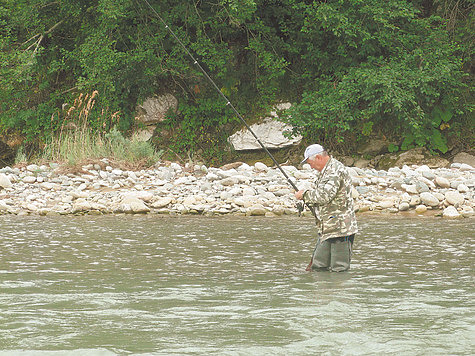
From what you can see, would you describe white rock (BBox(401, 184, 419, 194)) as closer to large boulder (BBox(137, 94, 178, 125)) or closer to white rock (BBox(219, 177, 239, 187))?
white rock (BBox(219, 177, 239, 187))

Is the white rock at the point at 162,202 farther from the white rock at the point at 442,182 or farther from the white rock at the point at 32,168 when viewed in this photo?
the white rock at the point at 442,182

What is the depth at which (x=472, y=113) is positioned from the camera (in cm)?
1877

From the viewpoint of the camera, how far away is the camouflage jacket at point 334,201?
23.2ft

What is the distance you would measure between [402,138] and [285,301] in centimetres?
1328

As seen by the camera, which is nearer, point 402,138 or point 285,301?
point 285,301

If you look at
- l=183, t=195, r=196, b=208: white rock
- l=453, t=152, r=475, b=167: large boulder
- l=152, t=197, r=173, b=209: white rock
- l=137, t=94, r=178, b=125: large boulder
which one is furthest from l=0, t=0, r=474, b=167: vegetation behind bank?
l=183, t=195, r=196, b=208: white rock

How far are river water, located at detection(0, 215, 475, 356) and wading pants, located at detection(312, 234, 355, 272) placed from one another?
0.13m

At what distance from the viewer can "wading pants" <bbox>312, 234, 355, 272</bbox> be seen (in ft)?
23.8

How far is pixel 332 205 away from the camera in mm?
7191

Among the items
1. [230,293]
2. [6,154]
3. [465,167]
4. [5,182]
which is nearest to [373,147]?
[465,167]

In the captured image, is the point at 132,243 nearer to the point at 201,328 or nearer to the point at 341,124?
the point at 201,328

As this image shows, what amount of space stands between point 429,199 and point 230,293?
743 centimetres

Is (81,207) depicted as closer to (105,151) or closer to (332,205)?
(105,151)

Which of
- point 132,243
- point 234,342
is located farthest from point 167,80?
point 234,342
